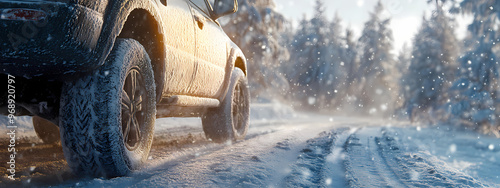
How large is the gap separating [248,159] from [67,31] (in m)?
1.93

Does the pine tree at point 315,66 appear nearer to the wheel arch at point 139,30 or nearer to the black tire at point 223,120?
the black tire at point 223,120

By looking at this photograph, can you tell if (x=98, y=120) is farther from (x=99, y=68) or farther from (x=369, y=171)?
(x=369, y=171)

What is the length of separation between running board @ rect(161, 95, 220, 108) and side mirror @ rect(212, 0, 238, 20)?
39.9 inches

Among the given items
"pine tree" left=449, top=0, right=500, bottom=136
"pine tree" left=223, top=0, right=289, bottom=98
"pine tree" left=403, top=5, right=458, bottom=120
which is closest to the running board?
"pine tree" left=449, top=0, right=500, bottom=136

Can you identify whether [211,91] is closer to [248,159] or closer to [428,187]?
[248,159]

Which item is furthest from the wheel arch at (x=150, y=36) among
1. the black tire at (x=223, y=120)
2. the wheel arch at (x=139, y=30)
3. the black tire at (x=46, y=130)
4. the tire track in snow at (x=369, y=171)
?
the black tire at (x=46, y=130)

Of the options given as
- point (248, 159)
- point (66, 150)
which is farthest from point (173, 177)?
point (248, 159)

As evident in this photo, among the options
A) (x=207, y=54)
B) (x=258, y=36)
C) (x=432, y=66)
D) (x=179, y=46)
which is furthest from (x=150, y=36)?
(x=432, y=66)

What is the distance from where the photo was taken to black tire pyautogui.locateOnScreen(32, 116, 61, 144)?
13.2ft

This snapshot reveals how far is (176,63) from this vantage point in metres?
3.11

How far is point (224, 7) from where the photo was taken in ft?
14.4

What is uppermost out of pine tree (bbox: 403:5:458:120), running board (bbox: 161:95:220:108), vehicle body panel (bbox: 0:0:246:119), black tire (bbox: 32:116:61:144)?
pine tree (bbox: 403:5:458:120)

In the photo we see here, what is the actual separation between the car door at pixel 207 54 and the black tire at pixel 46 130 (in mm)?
1659

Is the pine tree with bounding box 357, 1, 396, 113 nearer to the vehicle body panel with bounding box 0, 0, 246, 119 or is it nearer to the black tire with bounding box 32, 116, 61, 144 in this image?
the black tire with bounding box 32, 116, 61, 144
